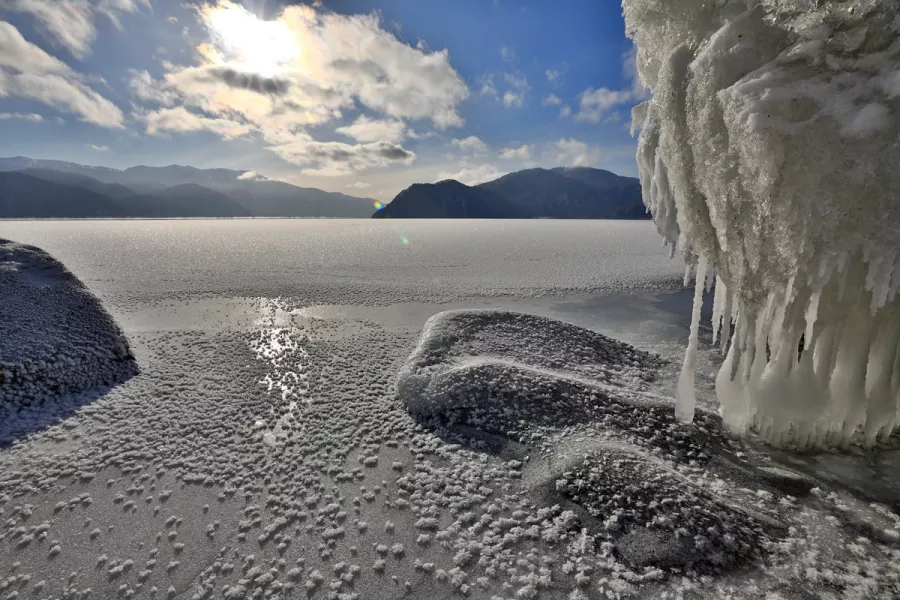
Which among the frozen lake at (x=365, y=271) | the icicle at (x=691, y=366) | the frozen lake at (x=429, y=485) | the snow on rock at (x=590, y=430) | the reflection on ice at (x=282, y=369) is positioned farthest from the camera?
the frozen lake at (x=365, y=271)

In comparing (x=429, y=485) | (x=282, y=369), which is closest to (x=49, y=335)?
(x=282, y=369)

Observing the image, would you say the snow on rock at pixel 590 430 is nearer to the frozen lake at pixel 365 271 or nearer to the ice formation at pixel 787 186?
the ice formation at pixel 787 186

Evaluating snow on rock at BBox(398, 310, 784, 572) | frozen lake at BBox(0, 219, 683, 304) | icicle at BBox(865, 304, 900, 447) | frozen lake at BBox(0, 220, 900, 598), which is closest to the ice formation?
icicle at BBox(865, 304, 900, 447)

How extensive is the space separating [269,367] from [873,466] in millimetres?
8973

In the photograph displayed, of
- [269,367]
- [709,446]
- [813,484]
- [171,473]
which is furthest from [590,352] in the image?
[171,473]

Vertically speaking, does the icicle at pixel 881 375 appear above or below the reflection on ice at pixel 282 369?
above

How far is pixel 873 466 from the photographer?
15.2 ft

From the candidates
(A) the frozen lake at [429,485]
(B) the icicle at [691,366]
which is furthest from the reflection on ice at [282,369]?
(B) the icicle at [691,366]

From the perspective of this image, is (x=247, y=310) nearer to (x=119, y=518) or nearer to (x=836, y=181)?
(x=119, y=518)

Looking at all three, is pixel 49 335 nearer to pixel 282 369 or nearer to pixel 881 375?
pixel 282 369

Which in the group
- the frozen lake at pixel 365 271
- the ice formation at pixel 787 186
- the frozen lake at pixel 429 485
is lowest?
the frozen lake at pixel 429 485

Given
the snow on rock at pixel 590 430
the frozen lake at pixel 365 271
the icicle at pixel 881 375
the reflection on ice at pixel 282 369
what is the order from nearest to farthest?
the snow on rock at pixel 590 430 < the icicle at pixel 881 375 < the reflection on ice at pixel 282 369 < the frozen lake at pixel 365 271

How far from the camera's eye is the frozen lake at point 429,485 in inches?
131

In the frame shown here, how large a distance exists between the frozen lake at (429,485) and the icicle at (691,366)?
0.36m
